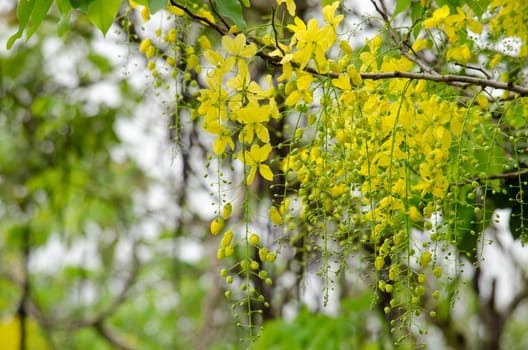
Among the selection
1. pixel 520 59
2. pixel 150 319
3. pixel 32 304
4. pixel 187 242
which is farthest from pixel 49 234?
pixel 520 59

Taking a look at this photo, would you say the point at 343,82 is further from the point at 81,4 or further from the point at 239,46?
the point at 81,4

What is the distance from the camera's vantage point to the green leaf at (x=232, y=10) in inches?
31.0

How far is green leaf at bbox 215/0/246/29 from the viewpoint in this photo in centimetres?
79

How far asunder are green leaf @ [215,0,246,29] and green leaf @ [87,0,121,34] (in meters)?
0.13

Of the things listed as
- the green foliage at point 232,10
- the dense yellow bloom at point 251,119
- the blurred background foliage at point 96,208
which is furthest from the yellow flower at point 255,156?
the blurred background foliage at point 96,208

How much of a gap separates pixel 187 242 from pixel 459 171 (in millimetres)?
2271

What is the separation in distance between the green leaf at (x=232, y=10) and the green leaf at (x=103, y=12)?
13 centimetres

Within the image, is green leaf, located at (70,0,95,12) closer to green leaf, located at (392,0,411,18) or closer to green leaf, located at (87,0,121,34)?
green leaf, located at (87,0,121,34)

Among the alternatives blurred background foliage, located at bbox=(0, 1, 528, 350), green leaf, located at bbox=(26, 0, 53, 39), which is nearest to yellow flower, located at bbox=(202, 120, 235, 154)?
green leaf, located at bbox=(26, 0, 53, 39)

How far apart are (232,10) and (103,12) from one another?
17 centimetres

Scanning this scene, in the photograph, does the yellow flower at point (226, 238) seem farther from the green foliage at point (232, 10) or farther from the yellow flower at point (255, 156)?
→ the green foliage at point (232, 10)

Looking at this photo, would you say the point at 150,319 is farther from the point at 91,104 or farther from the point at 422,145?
the point at 422,145

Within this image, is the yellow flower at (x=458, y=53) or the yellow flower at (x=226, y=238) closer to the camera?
the yellow flower at (x=226, y=238)

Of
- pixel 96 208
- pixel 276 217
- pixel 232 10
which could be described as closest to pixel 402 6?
pixel 232 10
